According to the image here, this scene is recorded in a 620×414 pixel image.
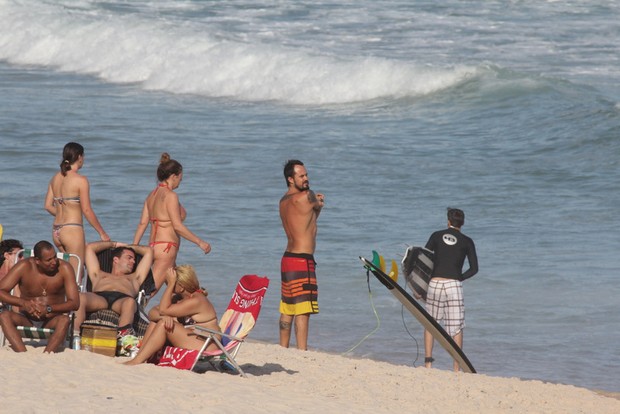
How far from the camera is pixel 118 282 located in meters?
8.67

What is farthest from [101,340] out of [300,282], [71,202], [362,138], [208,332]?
[362,138]

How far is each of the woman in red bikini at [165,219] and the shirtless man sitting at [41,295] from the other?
1.22m

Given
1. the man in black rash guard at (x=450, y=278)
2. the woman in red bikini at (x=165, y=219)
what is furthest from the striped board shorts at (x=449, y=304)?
the woman in red bikini at (x=165, y=219)

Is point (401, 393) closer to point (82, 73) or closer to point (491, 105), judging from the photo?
point (491, 105)

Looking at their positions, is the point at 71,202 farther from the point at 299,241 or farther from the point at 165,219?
the point at 299,241

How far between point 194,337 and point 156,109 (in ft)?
50.2

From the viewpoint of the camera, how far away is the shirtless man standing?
9125 millimetres

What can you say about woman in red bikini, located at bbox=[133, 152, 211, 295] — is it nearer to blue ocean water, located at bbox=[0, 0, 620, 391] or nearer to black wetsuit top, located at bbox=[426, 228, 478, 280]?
blue ocean water, located at bbox=[0, 0, 620, 391]

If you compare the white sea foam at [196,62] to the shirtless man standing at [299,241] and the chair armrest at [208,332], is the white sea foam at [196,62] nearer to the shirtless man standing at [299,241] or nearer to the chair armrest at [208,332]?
the shirtless man standing at [299,241]

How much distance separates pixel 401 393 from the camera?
8.02 meters

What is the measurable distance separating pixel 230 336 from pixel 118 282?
130cm

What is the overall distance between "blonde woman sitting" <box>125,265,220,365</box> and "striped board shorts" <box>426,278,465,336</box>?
2184 mm

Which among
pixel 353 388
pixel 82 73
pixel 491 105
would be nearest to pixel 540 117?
pixel 491 105

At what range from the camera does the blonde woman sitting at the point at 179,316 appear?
7.76 meters
